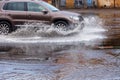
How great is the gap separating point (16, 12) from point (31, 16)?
2.55 ft

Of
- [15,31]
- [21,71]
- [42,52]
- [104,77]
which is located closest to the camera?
[104,77]

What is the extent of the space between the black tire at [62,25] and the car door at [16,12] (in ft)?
5.04

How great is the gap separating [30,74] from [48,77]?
620mm

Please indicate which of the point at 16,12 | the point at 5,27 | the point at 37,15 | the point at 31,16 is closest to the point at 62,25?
the point at 37,15

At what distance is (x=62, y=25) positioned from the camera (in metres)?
19.5

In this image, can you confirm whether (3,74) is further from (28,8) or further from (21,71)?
(28,8)

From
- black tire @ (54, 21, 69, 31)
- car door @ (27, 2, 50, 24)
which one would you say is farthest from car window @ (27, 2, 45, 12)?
black tire @ (54, 21, 69, 31)

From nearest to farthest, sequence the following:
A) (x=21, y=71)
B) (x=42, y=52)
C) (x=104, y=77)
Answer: (x=104, y=77)
(x=21, y=71)
(x=42, y=52)

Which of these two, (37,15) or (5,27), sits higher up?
(37,15)

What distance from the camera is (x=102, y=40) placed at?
58.2ft

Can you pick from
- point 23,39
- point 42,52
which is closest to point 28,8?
point 23,39

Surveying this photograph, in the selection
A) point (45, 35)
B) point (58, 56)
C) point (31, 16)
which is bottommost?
point (45, 35)

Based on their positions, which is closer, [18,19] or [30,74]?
[30,74]

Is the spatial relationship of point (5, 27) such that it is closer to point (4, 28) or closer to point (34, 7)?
point (4, 28)
